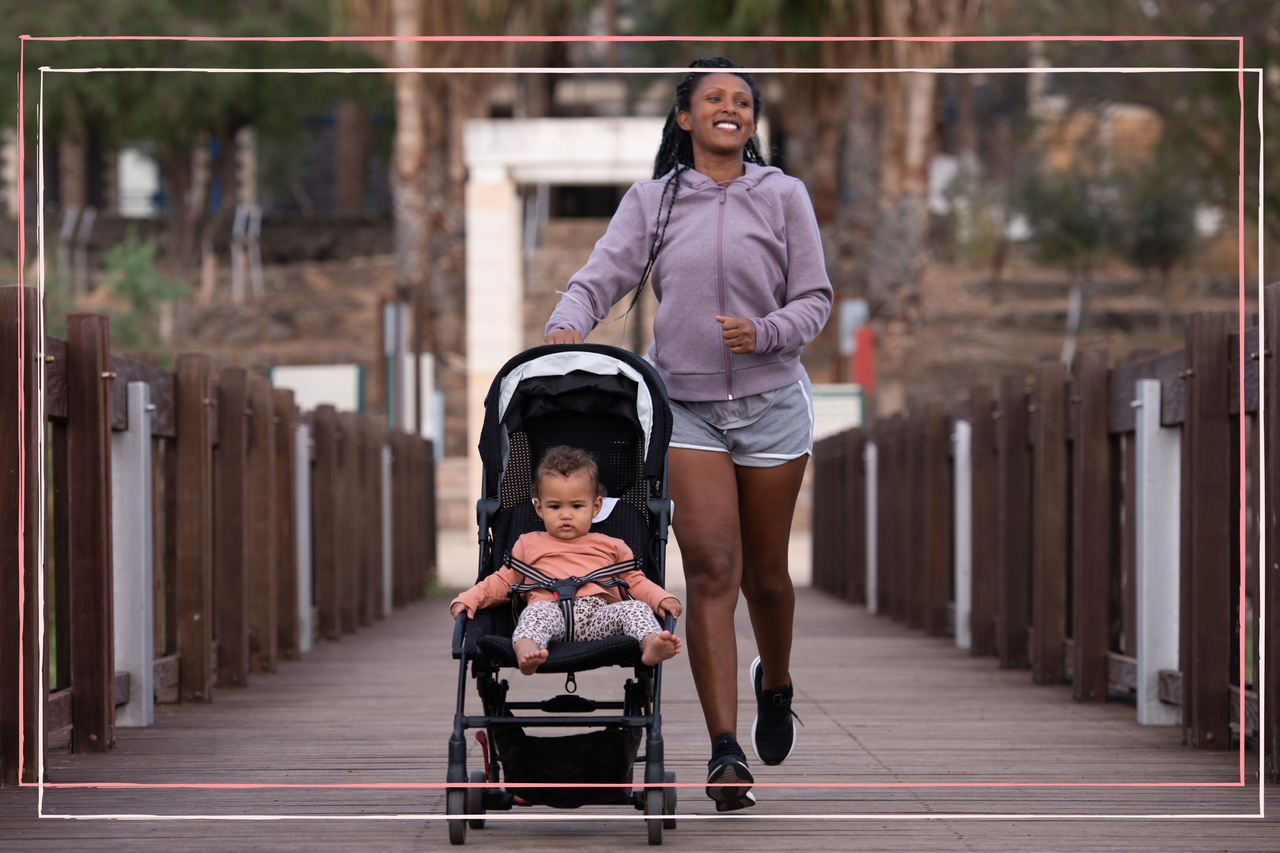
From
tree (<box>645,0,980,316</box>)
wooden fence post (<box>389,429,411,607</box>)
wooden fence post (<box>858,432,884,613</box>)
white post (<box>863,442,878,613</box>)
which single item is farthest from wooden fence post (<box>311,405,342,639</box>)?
tree (<box>645,0,980,316</box>)

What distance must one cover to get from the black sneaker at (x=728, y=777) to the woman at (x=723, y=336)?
11mm

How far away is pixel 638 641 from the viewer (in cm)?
372

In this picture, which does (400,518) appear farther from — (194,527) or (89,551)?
(89,551)

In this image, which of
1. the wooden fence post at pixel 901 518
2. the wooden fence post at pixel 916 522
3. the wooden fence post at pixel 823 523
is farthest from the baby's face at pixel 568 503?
the wooden fence post at pixel 823 523

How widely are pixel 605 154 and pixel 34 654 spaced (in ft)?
42.2

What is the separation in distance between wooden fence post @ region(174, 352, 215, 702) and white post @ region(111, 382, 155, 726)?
58 centimetres

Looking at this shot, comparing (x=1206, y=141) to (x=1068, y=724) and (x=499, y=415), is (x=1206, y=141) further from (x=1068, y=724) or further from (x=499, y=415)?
(x=499, y=415)

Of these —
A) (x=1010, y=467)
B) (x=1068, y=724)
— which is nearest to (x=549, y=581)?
(x=1068, y=724)

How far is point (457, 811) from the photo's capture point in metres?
3.74

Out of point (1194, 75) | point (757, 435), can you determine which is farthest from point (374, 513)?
point (1194, 75)

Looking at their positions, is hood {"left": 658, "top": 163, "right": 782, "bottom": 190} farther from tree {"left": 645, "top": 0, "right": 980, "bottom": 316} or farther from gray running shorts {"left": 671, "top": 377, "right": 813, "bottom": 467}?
tree {"left": 645, "top": 0, "right": 980, "bottom": 316}

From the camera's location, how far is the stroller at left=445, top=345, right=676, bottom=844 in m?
3.74

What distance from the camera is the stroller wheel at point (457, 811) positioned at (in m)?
3.66

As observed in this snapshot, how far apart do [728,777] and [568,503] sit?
737mm
